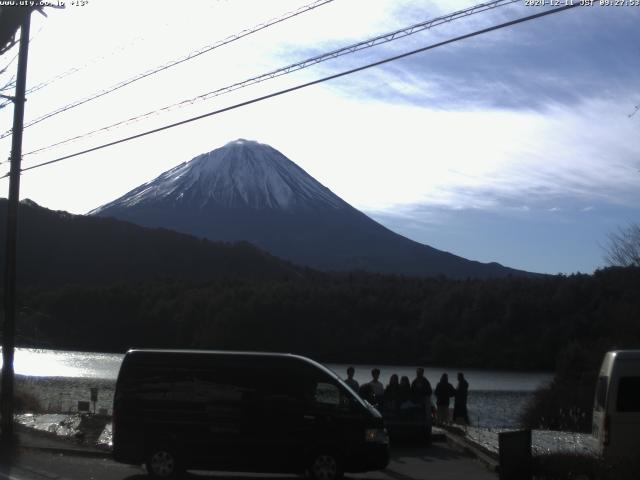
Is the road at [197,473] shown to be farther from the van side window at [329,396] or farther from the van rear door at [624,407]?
the van rear door at [624,407]

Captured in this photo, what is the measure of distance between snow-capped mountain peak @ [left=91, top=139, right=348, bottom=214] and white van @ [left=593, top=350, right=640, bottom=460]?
451 feet

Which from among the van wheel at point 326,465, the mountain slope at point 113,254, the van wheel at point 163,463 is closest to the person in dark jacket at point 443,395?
the van wheel at point 326,465

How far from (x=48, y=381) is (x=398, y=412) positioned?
26.3 metres

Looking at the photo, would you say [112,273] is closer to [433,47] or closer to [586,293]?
[586,293]

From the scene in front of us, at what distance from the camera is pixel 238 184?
160 m

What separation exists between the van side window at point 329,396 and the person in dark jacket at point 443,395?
358 inches

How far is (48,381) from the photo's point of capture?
132ft

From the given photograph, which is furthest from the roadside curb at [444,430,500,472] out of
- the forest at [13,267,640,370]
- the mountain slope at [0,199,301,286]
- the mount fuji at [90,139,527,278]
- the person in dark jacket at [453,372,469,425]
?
the mount fuji at [90,139,527,278]

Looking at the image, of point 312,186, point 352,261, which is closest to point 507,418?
point 352,261

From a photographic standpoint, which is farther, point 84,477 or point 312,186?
point 312,186

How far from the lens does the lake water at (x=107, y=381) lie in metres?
30.5

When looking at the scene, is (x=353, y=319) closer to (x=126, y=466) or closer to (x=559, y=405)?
(x=559, y=405)

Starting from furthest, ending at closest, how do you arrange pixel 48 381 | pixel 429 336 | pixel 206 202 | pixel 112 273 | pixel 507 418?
1. pixel 206 202
2. pixel 112 273
3. pixel 429 336
4. pixel 48 381
5. pixel 507 418

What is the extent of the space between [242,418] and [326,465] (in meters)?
1.45
